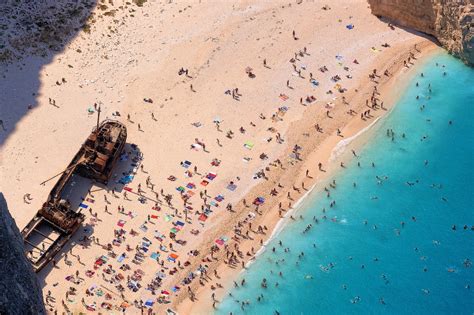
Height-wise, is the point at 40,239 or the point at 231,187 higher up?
the point at 231,187

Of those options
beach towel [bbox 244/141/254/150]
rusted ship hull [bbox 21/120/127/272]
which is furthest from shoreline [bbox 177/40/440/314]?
rusted ship hull [bbox 21/120/127/272]

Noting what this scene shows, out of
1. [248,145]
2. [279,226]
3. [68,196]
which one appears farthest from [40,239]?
[248,145]

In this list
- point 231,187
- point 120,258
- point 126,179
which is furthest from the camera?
point 126,179

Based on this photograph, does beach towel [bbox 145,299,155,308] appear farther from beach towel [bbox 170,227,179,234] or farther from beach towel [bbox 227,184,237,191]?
beach towel [bbox 227,184,237,191]

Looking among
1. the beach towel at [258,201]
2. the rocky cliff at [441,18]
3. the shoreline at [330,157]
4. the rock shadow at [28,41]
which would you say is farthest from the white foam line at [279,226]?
the rock shadow at [28,41]

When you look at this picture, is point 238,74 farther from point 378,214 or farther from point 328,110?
point 378,214

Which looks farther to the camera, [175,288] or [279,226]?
[279,226]

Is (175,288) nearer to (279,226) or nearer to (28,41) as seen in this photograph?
(279,226)

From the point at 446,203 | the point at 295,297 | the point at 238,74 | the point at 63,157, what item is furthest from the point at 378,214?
the point at 63,157
